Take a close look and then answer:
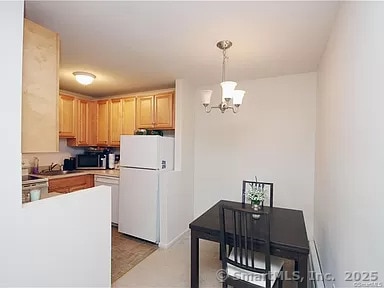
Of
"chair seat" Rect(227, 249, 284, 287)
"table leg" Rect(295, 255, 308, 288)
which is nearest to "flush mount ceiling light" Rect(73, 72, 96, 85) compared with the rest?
"chair seat" Rect(227, 249, 284, 287)

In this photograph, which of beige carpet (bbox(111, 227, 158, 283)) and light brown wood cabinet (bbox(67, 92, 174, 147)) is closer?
beige carpet (bbox(111, 227, 158, 283))

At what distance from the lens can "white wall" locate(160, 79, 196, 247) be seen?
10.6 ft

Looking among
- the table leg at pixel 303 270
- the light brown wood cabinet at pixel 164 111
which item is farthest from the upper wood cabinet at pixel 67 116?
the table leg at pixel 303 270

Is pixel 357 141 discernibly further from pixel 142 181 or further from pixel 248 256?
pixel 142 181

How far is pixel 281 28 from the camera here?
1.90 m

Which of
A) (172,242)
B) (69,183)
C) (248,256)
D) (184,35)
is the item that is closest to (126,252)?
(172,242)

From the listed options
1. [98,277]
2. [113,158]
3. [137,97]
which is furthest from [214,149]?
[98,277]

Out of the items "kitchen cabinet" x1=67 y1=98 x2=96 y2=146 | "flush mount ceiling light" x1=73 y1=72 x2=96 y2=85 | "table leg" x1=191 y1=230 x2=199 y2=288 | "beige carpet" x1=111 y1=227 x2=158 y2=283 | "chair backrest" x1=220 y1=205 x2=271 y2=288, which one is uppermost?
"flush mount ceiling light" x1=73 y1=72 x2=96 y2=85

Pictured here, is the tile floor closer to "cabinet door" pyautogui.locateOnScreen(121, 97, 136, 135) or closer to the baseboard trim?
the baseboard trim

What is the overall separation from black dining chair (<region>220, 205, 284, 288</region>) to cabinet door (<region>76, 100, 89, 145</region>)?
3.37 meters

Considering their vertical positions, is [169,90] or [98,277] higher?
[169,90]

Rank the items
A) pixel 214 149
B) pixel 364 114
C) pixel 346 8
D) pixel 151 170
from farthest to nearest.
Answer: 1. pixel 214 149
2. pixel 151 170
3. pixel 346 8
4. pixel 364 114

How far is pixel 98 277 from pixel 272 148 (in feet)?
8.75

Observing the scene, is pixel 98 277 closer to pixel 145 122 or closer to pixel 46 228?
pixel 46 228
